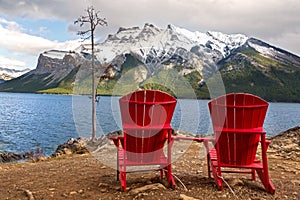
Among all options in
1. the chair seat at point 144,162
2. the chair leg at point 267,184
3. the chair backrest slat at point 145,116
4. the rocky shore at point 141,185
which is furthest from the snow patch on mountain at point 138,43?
the chair leg at point 267,184

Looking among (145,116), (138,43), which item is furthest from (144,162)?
(138,43)

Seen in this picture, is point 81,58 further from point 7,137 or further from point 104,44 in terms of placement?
point 7,137

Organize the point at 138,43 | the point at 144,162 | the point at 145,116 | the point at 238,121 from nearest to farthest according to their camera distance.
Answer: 1. the point at 238,121
2. the point at 145,116
3. the point at 144,162
4. the point at 138,43

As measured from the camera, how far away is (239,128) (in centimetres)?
552

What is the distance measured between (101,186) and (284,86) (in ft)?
534

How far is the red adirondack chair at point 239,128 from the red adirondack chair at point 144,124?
798 mm

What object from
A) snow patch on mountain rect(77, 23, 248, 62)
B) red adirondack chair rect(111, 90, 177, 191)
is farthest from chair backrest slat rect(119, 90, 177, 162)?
snow patch on mountain rect(77, 23, 248, 62)

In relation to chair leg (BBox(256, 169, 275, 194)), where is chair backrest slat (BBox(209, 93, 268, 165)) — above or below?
above

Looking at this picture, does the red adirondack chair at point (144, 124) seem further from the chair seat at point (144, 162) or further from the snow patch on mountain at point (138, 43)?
the snow patch on mountain at point (138, 43)

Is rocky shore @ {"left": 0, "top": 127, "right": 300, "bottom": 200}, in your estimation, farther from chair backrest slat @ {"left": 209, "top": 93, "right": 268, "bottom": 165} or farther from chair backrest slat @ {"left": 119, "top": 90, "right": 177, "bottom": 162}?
chair backrest slat @ {"left": 119, "top": 90, "right": 177, "bottom": 162}

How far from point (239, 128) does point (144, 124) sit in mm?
1579

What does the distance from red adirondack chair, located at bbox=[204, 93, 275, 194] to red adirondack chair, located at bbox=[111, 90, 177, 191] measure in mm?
798

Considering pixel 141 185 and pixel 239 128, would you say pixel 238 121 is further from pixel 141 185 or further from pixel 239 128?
pixel 141 185

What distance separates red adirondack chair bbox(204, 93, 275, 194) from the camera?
5457mm
